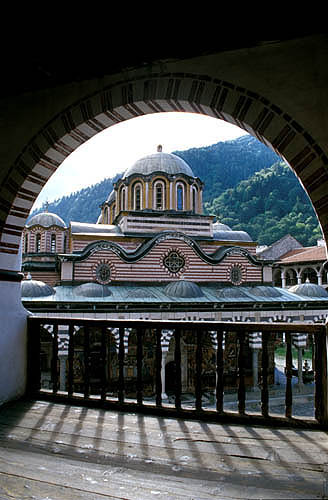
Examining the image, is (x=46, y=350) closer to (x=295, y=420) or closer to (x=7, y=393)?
(x=7, y=393)

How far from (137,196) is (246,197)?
127 feet

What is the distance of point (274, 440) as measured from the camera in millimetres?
2113

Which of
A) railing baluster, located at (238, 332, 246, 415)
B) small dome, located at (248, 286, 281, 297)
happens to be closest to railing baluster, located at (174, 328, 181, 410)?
railing baluster, located at (238, 332, 246, 415)

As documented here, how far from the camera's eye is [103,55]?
87.4 inches

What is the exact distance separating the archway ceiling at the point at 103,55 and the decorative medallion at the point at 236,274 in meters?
14.2

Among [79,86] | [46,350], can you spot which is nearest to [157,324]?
[79,86]

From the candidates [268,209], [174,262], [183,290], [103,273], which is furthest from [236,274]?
[268,209]

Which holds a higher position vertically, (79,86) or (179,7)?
(79,86)

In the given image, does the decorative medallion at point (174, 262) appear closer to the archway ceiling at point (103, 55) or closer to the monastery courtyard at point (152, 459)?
the monastery courtyard at point (152, 459)

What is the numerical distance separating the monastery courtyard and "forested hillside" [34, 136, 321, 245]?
34152 millimetres

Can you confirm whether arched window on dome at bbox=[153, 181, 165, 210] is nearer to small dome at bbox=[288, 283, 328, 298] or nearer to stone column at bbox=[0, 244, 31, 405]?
small dome at bbox=[288, 283, 328, 298]

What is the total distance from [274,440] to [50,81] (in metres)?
2.85

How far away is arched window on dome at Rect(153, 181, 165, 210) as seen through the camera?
1758 centimetres

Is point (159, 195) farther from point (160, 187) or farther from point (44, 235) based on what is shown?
point (44, 235)
